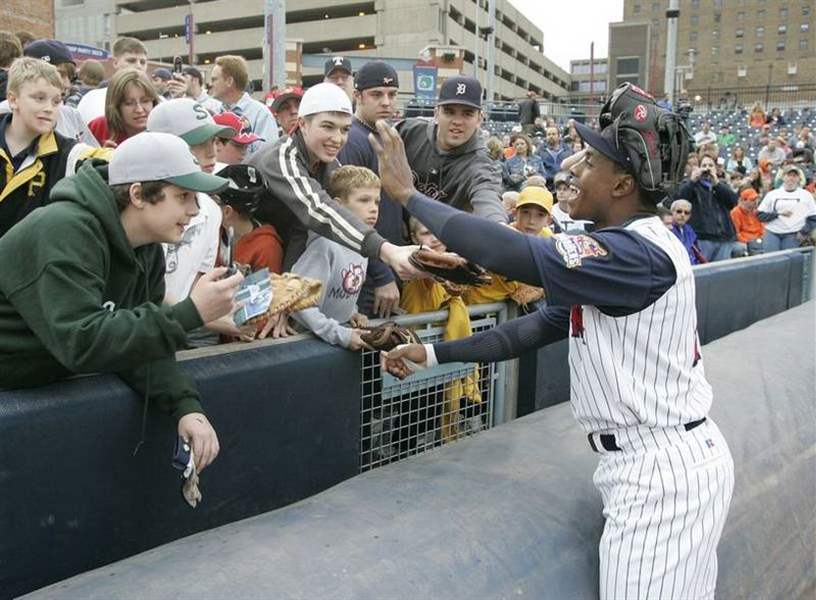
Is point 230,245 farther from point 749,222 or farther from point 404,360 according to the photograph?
point 749,222

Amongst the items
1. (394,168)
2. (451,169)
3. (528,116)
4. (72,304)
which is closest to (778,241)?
(451,169)

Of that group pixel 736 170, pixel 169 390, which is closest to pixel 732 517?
pixel 169 390

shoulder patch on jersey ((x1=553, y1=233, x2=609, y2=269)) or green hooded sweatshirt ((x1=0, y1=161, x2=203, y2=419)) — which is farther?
shoulder patch on jersey ((x1=553, y1=233, x2=609, y2=269))

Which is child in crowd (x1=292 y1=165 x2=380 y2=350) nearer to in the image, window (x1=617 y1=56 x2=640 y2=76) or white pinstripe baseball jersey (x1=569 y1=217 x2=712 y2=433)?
white pinstripe baseball jersey (x1=569 y1=217 x2=712 y2=433)

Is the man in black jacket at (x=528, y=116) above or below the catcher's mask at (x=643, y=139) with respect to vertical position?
above

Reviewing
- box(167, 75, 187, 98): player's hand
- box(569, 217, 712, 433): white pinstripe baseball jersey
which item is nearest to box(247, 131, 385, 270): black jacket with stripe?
box(569, 217, 712, 433): white pinstripe baseball jersey

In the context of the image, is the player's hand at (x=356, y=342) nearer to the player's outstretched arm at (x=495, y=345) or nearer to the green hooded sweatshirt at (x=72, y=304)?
the player's outstretched arm at (x=495, y=345)

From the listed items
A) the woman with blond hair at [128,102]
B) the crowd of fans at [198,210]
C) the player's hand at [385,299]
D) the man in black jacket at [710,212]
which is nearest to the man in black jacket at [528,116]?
the man in black jacket at [710,212]

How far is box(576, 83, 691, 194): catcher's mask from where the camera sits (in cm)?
240

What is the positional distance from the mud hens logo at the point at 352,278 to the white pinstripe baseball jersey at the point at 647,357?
1457 millimetres

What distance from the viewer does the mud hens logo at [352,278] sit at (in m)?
3.67

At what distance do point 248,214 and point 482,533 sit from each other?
80.9 inches

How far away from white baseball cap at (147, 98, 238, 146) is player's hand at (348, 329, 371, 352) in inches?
43.1

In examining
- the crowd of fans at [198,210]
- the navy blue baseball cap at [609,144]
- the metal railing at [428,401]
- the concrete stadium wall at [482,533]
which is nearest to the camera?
the concrete stadium wall at [482,533]
